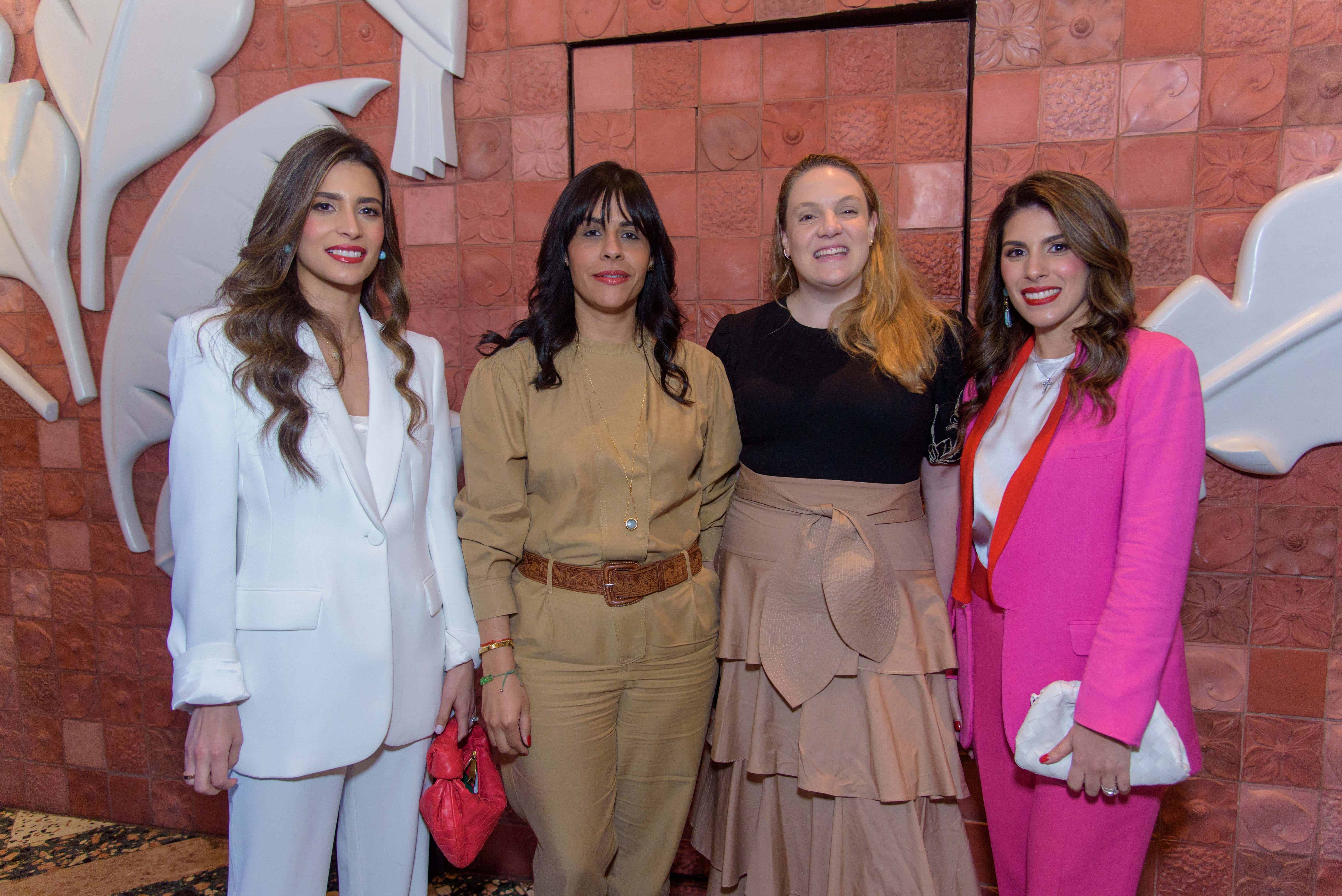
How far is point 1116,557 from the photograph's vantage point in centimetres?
152

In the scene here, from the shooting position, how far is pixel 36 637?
9.25ft

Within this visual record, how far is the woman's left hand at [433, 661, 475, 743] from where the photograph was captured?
169 centimetres

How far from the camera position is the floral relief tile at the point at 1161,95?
6.43 ft

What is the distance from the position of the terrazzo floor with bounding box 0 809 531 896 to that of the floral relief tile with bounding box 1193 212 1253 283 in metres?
2.54

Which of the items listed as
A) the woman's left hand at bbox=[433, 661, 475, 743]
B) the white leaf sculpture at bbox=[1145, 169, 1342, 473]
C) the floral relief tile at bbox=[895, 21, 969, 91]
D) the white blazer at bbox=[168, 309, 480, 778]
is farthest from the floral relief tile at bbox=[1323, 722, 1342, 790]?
the white blazer at bbox=[168, 309, 480, 778]

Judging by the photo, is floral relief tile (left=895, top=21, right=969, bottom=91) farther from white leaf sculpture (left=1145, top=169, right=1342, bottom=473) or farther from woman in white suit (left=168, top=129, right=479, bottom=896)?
woman in white suit (left=168, top=129, right=479, bottom=896)

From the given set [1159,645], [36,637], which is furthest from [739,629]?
[36,637]

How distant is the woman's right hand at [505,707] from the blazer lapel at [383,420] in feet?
1.30

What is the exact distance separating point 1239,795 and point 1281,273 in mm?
1323

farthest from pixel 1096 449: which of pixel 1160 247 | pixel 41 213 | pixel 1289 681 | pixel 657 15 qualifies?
pixel 41 213

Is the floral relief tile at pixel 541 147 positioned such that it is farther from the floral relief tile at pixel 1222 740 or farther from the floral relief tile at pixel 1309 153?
the floral relief tile at pixel 1222 740

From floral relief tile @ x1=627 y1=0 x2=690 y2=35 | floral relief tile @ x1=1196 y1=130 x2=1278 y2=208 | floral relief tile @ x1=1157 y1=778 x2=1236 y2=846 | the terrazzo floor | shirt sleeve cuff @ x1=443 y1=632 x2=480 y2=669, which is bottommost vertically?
the terrazzo floor

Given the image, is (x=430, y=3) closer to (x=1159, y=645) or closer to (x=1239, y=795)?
(x=1159, y=645)

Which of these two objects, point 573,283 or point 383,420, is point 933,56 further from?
point 383,420
